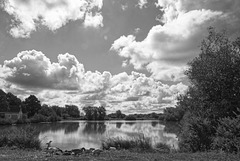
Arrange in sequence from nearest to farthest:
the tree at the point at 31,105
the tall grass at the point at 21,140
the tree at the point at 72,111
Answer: the tall grass at the point at 21,140 < the tree at the point at 31,105 < the tree at the point at 72,111

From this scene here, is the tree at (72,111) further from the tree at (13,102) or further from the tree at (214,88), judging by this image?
the tree at (214,88)

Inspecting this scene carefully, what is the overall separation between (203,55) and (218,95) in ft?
13.1

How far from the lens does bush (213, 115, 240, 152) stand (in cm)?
1044

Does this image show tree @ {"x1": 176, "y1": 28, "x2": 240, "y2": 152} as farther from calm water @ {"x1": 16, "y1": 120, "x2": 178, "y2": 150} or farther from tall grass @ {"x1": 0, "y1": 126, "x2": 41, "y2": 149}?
tall grass @ {"x1": 0, "y1": 126, "x2": 41, "y2": 149}

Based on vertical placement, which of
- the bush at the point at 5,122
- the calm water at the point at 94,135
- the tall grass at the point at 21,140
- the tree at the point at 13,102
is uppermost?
the tree at the point at 13,102

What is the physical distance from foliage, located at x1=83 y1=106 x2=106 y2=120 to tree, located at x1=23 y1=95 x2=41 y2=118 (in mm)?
52310

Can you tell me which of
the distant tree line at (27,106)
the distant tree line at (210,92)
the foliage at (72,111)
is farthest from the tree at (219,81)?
the foliage at (72,111)

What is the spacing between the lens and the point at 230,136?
429 inches

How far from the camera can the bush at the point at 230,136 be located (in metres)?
10.4

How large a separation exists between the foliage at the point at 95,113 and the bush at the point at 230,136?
135 metres

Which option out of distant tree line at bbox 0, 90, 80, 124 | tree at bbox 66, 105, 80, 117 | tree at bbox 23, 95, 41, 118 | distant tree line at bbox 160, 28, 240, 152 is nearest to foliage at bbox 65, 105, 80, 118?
tree at bbox 66, 105, 80, 117

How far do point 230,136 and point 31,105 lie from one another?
301 feet

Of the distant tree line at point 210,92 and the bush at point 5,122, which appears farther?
the bush at point 5,122

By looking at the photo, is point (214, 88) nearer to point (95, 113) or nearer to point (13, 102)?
point (13, 102)
